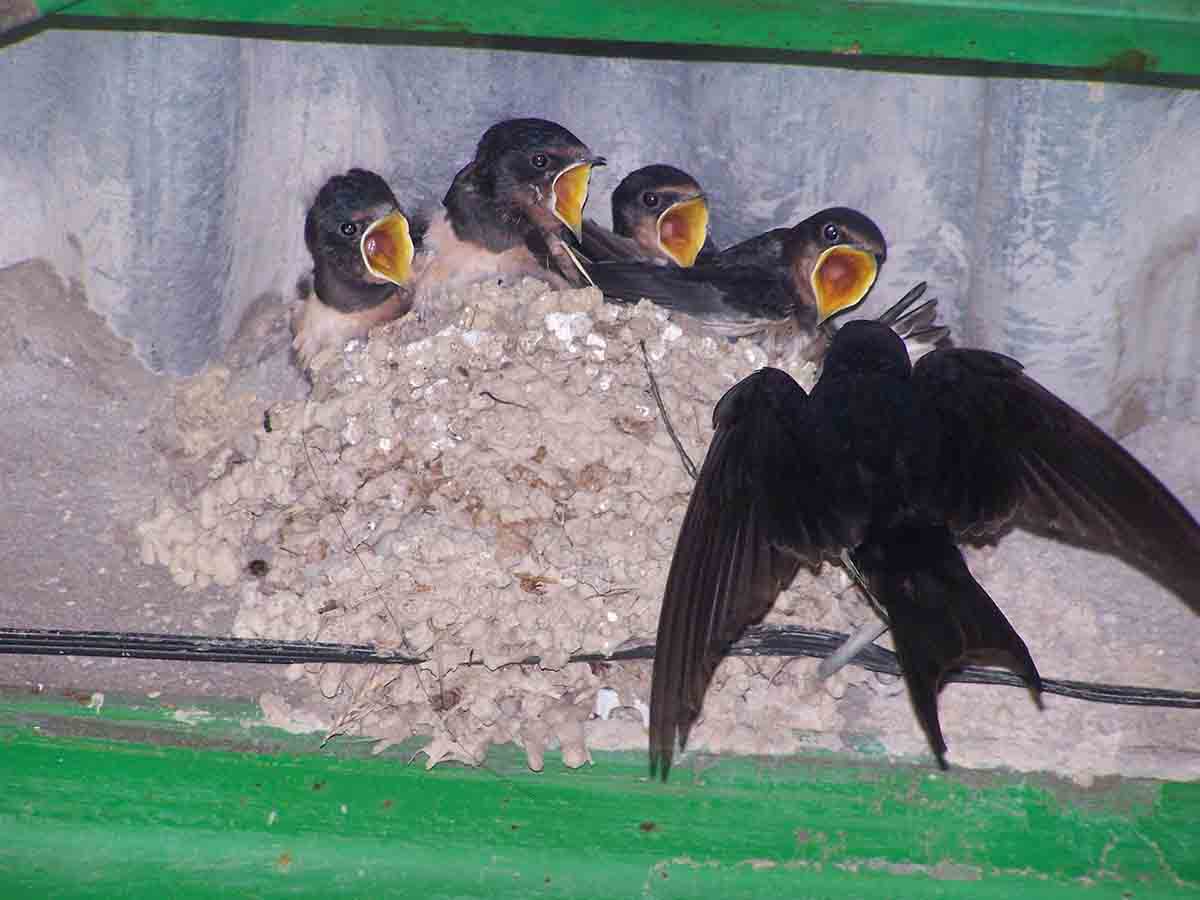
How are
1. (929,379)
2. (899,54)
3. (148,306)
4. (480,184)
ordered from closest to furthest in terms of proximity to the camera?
(899,54)
(929,379)
(148,306)
(480,184)

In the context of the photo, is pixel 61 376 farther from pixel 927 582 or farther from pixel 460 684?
pixel 927 582

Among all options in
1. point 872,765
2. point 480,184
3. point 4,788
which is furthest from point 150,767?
point 480,184

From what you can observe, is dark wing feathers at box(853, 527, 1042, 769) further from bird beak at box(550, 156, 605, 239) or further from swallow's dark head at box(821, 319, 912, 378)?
bird beak at box(550, 156, 605, 239)

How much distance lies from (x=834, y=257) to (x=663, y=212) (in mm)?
417

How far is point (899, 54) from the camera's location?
253 centimetres

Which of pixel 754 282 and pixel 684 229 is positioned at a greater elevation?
pixel 684 229

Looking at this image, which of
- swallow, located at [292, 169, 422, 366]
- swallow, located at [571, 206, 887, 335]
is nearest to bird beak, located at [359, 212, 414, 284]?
swallow, located at [292, 169, 422, 366]

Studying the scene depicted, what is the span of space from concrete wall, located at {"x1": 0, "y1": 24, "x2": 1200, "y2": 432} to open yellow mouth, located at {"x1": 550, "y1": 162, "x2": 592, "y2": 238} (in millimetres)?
120

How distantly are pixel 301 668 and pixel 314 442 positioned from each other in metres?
0.50

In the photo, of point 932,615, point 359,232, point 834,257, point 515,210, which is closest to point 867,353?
point 834,257

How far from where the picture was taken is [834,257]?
3.66 metres

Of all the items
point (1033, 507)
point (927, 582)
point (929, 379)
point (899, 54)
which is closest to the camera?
point (899, 54)

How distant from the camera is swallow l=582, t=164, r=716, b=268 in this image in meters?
3.75

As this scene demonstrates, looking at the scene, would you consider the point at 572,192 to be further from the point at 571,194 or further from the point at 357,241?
the point at 357,241
